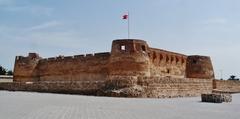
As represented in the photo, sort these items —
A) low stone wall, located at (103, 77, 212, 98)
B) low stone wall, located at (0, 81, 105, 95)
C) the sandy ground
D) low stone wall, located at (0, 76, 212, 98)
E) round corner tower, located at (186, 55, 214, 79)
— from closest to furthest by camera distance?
the sandy ground → low stone wall, located at (103, 77, 212, 98) → low stone wall, located at (0, 76, 212, 98) → low stone wall, located at (0, 81, 105, 95) → round corner tower, located at (186, 55, 214, 79)

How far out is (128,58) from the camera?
26078 millimetres

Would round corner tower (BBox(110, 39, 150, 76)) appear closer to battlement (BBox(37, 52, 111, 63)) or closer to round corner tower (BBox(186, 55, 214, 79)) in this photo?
battlement (BBox(37, 52, 111, 63))

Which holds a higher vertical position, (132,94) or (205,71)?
(205,71)

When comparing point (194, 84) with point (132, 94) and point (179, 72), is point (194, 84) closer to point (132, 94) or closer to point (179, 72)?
point (132, 94)

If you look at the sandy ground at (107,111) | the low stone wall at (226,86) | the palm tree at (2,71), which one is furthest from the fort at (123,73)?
the palm tree at (2,71)

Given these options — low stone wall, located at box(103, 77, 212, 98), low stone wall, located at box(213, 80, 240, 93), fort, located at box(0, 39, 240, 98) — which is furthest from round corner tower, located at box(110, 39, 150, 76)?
low stone wall, located at box(213, 80, 240, 93)

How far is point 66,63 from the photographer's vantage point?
34031mm

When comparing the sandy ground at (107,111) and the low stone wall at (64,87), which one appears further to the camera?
the low stone wall at (64,87)

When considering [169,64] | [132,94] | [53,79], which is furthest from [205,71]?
[132,94]

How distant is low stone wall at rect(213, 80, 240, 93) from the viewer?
Result: 3352 cm

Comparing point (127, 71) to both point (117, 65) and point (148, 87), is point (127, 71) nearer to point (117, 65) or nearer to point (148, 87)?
point (117, 65)

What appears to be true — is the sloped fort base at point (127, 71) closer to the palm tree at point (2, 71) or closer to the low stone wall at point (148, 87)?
the low stone wall at point (148, 87)

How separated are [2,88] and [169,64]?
1448cm

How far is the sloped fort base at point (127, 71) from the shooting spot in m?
20.5
